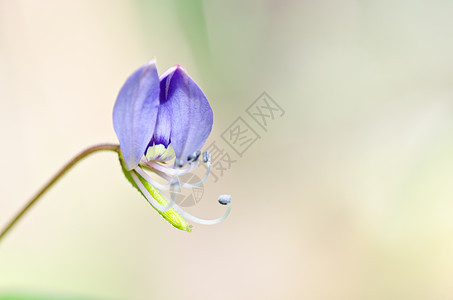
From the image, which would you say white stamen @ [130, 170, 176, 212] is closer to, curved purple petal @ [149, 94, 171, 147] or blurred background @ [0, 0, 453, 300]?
curved purple petal @ [149, 94, 171, 147]

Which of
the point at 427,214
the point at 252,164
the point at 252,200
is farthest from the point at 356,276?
the point at 252,164

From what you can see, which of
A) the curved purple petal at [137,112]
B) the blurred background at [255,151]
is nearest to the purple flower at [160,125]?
the curved purple petal at [137,112]

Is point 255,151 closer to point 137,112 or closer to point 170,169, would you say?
point 170,169

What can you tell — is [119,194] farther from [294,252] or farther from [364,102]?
[364,102]

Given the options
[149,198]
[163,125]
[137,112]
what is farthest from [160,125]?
[149,198]

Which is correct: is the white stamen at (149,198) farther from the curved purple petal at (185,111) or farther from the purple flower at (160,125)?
the curved purple petal at (185,111)
